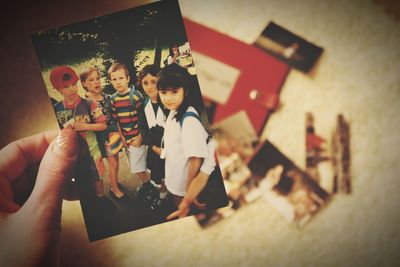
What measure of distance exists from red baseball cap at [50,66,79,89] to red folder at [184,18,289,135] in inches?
27.2

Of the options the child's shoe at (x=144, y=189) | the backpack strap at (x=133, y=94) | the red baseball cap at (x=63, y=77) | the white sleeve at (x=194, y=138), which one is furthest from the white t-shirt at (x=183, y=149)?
the red baseball cap at (x=63, y=77)

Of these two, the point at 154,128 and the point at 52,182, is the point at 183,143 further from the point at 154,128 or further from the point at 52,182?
the point at 52,182

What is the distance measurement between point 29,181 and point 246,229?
1.25m

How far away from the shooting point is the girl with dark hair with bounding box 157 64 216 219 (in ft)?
6.70

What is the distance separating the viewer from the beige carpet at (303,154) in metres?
2.05

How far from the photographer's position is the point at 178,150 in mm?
2047

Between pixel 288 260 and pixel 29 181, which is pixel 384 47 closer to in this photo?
pixel 288 260

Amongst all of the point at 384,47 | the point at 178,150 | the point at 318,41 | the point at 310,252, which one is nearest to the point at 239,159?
the point at 178,150

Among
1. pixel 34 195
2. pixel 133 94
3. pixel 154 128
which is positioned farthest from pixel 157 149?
pixel 34 195

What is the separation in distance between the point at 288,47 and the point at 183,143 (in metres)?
0.81

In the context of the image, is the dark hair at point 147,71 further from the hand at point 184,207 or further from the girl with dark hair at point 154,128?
the hand at point 184,207

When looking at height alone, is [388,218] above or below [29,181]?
below

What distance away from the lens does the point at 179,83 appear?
2.05 metres

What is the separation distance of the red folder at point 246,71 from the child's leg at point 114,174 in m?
0.62
